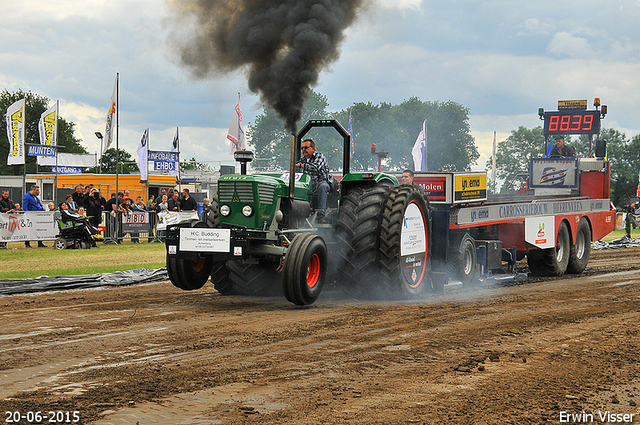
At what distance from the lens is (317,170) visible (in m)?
9.19

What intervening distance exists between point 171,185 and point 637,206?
26.3m

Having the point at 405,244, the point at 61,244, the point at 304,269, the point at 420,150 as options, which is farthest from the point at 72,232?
the point at 420,150

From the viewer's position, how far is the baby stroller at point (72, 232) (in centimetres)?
1791

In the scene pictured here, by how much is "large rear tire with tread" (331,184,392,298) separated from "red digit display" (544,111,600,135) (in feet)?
35.5

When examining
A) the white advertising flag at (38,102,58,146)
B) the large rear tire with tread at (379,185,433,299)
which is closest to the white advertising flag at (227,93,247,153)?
the white advertising flag at (38,102,58,146)

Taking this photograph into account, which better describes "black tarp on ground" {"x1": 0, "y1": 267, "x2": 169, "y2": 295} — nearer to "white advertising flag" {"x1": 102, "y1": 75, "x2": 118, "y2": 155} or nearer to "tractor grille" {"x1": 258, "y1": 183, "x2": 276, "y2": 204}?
"tractor grille" {"x1": 258, "y1": 183, "x2": 276, "y2": 204}

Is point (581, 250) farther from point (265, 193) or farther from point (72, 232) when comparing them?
point (72, 232)

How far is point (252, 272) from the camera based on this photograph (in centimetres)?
908

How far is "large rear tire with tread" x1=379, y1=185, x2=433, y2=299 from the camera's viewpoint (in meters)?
8.56

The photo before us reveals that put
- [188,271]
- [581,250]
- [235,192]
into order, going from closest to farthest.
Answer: [235,192] < [188,271] < [581,250]

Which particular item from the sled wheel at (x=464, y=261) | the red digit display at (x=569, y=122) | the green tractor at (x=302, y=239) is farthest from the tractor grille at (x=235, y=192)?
the red digit display at (x=569, y=122)

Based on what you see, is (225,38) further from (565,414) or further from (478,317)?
(565,414)

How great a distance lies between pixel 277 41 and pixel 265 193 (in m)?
2.61

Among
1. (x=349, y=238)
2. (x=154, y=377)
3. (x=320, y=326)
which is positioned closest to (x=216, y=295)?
(x=349, y=238)
